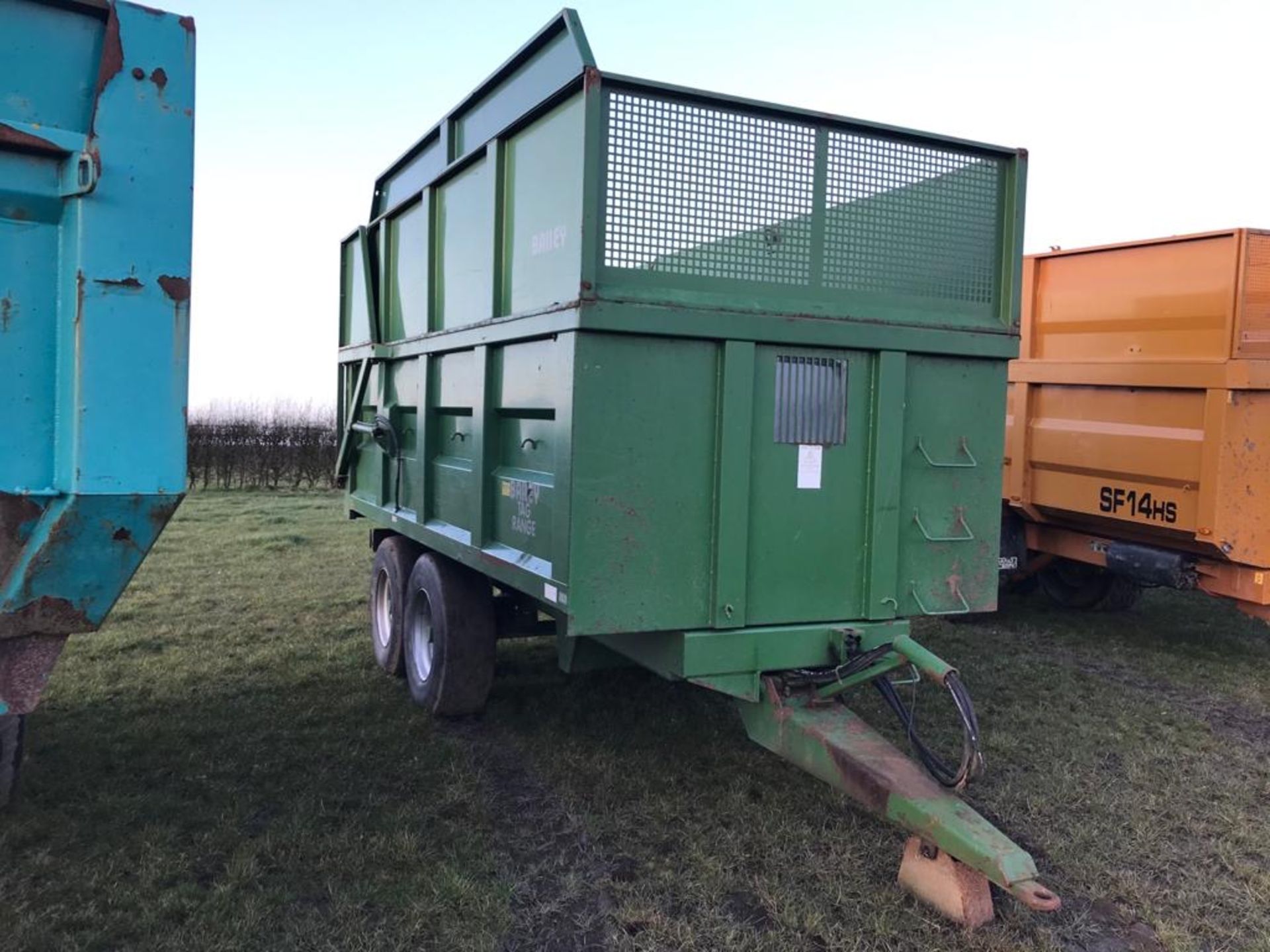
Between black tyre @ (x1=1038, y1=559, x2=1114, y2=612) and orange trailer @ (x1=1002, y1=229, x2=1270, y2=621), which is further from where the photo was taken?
black tyre @ (x1=1038, y1=559, x2=1114, y2=612)

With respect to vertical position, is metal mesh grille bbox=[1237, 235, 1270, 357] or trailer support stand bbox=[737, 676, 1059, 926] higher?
metal mesh grille bbox=[1237, 235, 1270, 357]

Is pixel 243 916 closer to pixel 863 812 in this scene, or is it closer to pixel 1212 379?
pixel 863 812

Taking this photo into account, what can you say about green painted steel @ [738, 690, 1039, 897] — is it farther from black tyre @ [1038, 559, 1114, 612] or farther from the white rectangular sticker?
black tyre @ [1038, 559, 1114, 612]

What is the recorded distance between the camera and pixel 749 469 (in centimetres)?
347

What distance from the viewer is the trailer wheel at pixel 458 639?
475 centimetres

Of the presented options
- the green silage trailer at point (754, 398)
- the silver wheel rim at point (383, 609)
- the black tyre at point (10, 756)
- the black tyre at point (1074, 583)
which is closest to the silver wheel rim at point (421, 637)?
the silver wheel rim at point (383, 609)

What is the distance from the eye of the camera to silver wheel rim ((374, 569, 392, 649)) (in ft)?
18.9

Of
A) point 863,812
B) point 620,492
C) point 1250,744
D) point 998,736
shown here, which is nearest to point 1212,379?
point 1250,744

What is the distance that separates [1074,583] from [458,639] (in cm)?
565

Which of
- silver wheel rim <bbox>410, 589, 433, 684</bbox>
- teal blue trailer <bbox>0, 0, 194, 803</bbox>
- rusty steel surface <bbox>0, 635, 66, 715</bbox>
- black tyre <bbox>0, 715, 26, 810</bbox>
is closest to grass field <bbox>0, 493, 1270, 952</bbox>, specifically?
black tyre <bbox>0, 715, 26, 810</bbox>

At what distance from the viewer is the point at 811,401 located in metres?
3.56

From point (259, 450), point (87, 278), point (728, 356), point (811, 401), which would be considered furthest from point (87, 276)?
point (259, 450)

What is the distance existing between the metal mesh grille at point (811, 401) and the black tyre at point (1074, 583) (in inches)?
202

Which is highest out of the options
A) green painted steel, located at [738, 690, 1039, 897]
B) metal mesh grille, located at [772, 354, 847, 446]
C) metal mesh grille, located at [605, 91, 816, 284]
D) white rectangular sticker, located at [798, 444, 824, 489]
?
metal mesh grille, located at [605, 91, 816, 284]
